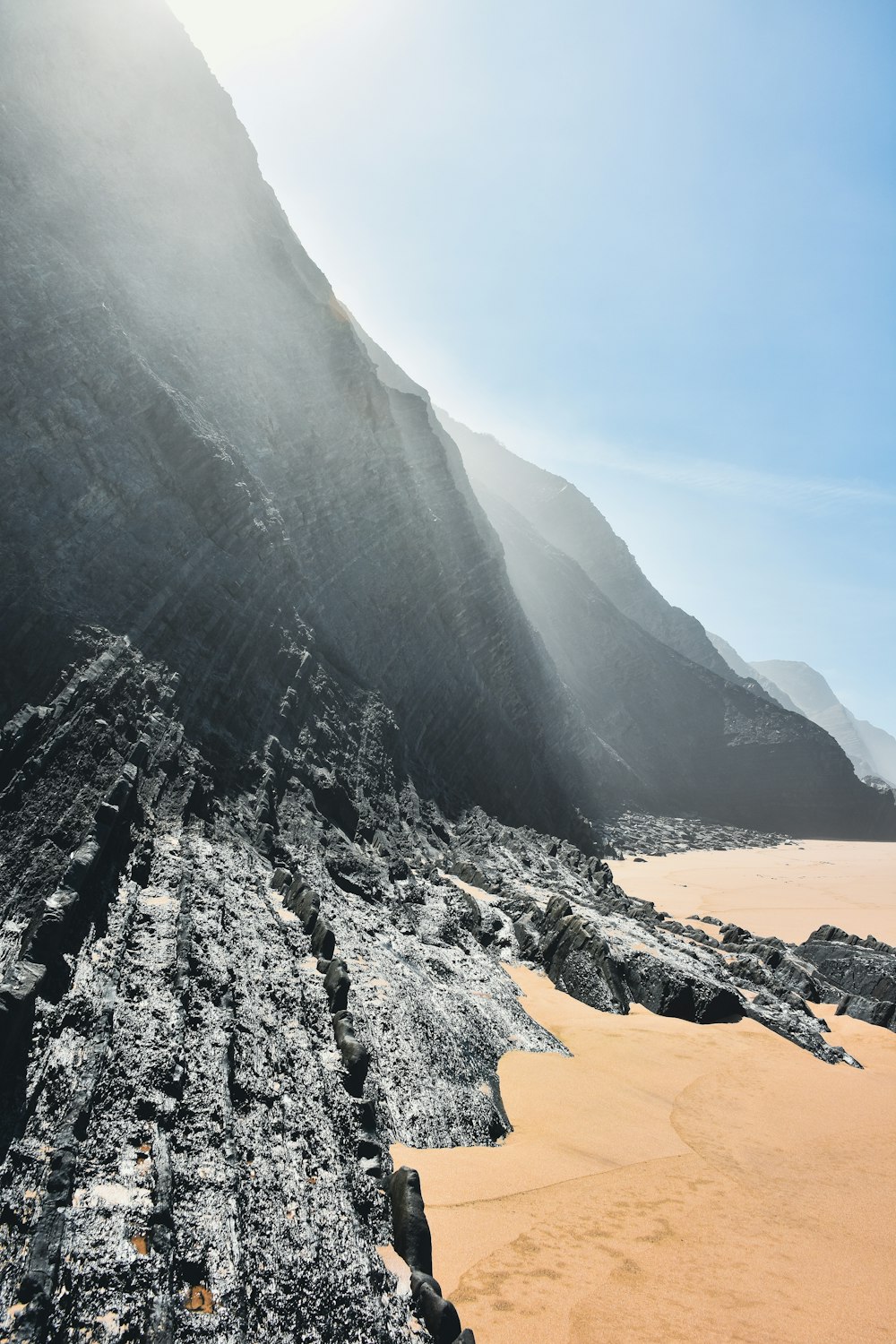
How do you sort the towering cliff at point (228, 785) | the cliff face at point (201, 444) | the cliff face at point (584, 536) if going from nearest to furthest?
the towering cliff at point (228, 785) → the cliff face at point (201, 444) → the cliff face at point (584, 536)

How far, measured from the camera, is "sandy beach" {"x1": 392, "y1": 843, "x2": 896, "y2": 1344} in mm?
4805

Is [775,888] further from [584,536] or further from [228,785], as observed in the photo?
[584,536]

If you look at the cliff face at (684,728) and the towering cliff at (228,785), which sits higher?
the cliff face at (684,728)

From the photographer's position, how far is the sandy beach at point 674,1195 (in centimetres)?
480

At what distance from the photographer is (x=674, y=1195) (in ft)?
20.8

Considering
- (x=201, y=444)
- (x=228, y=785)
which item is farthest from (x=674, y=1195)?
(x=201, y=444)

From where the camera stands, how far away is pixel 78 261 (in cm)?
1767

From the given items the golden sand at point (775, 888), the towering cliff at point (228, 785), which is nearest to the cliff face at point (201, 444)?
the towering cliff at point (228, 785)

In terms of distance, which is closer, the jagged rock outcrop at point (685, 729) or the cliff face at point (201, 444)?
the cliff face at point (201, 444)

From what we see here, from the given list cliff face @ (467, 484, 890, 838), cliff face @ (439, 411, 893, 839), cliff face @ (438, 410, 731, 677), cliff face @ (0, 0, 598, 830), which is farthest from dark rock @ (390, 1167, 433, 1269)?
cliff face @ (438, 410, 731, 677)

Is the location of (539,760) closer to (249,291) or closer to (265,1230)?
(249,291)

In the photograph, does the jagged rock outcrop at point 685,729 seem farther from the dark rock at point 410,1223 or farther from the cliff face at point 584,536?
the dark rock at point 410,1223

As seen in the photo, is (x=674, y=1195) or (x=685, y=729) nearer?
(x=674, y=1195)

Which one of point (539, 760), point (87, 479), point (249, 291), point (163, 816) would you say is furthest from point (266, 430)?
point (539, 760)
